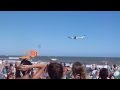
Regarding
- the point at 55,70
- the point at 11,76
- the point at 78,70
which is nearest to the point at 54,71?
the point at 55,70

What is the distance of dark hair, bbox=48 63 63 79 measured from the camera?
1.48 meters

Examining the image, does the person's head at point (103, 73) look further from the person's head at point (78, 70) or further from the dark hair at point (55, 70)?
the dark hair at point (55, 70)

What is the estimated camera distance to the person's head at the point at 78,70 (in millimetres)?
1459

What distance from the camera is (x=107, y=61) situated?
143 cm

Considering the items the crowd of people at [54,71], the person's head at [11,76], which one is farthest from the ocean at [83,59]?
the person's head at [11,76]

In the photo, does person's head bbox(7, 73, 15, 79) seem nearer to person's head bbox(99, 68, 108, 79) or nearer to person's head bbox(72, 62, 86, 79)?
person's head bbox(72, 62, 86, 79)

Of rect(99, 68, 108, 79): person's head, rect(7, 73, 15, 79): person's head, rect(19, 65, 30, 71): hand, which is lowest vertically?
Result: rect(7, 73, 15, 79): person's head

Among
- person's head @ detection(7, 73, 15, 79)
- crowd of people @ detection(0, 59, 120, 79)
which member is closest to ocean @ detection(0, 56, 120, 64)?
crowd of people @ detection(0, 59, 120, 79)

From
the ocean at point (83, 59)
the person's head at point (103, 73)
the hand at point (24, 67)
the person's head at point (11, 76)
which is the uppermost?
the ocean at point (83, 59)
